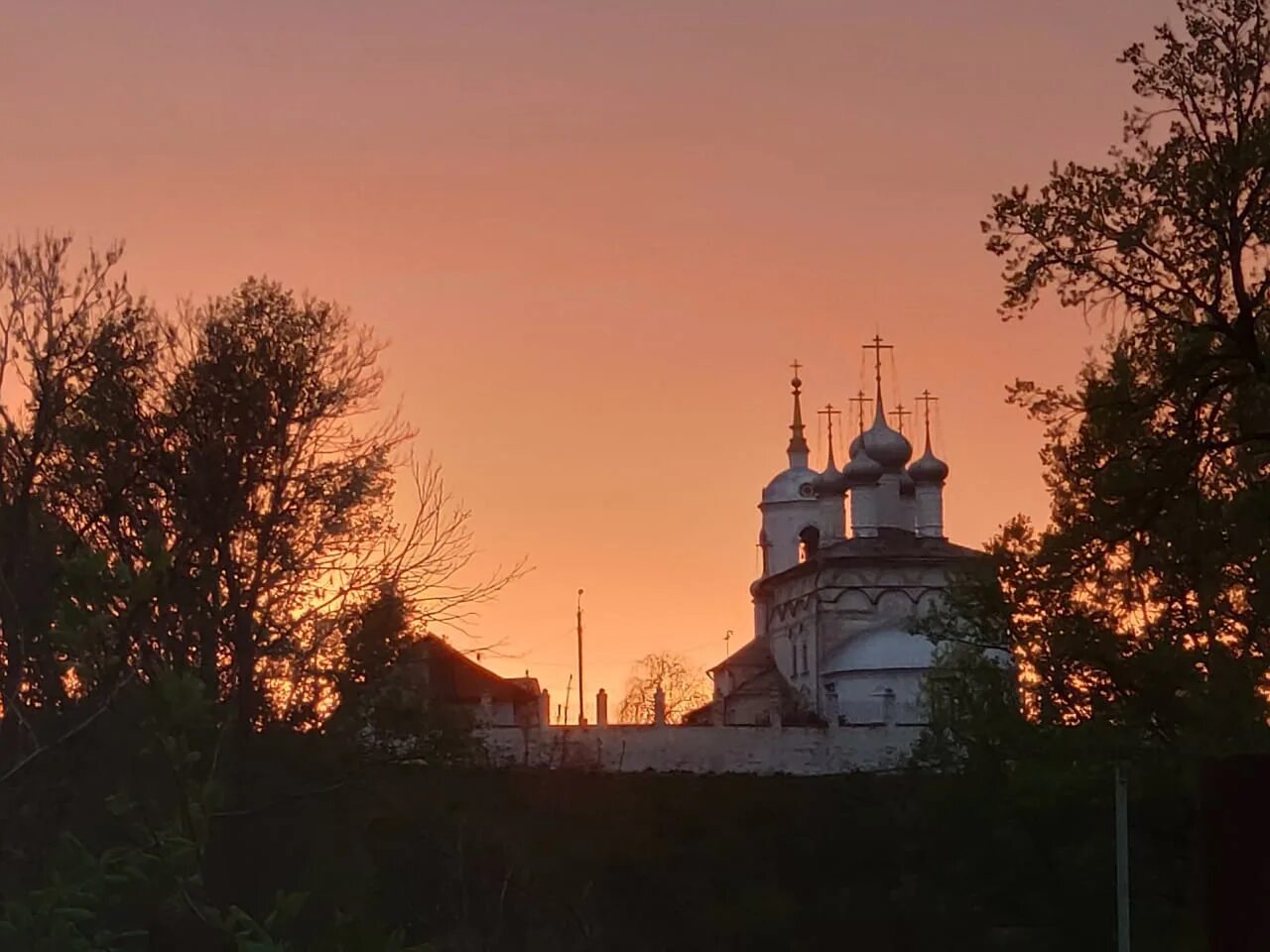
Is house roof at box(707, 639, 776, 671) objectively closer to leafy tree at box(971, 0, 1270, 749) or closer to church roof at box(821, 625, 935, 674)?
church roof at box(821, 625, 935, 674)

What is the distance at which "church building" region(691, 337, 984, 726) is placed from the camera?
68188 mm

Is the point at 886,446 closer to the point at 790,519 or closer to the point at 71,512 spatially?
the point at 790,519

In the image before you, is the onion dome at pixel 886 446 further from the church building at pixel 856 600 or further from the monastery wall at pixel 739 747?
the monastery wall at pixel 739 747

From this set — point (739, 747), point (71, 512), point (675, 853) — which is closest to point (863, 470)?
point (739, 747)

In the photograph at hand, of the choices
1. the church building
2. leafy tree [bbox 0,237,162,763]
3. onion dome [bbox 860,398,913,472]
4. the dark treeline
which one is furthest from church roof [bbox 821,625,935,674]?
leafy tree [bbox 0,237,162,763]

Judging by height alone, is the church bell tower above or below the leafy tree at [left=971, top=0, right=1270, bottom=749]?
above

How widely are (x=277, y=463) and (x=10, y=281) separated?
587 centimetres

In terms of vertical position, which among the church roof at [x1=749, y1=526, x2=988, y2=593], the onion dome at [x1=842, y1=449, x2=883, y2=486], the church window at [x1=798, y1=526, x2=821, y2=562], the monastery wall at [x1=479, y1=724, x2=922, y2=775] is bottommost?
the monastery wall at [x1=479, y1=724, x2=922, y2=775]

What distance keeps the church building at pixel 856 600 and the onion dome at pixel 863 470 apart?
0.11 ft

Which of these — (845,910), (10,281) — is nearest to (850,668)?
(845,910)

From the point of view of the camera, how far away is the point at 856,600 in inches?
2872

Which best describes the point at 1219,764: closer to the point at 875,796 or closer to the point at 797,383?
the point at 875,796

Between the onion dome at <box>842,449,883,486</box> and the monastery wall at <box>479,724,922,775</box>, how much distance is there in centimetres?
2380

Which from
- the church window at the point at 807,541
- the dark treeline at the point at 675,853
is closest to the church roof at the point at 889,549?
the church window at the point at 807,541
